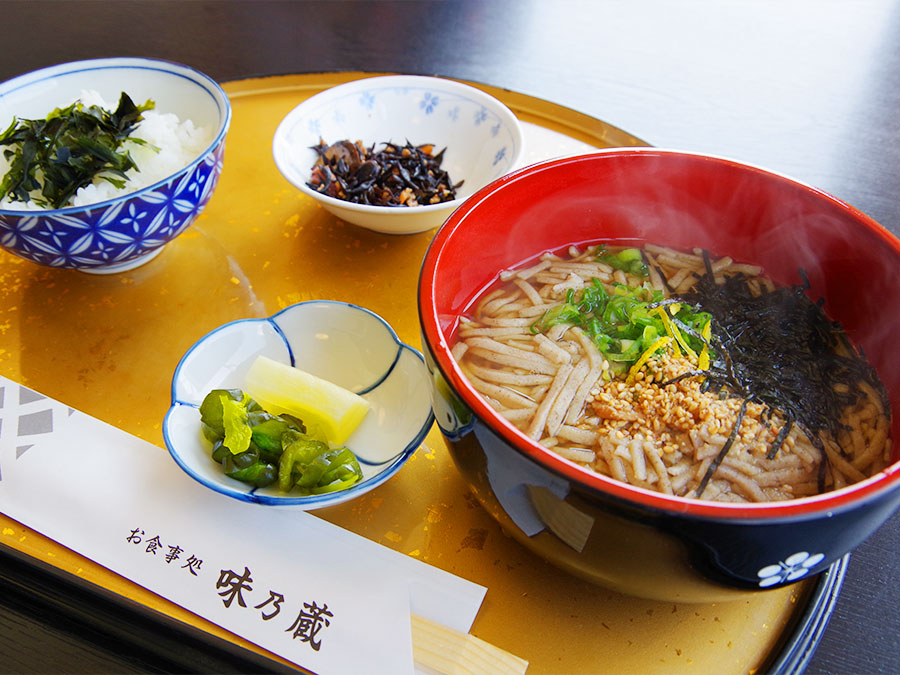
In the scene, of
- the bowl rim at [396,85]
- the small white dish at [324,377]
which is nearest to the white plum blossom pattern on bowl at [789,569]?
the small white dish at [324,377]

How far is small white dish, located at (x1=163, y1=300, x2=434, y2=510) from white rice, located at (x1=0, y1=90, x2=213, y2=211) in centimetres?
51

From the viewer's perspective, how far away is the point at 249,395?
1.34 meters

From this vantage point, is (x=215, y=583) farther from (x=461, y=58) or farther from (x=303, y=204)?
(x=461, y=58)

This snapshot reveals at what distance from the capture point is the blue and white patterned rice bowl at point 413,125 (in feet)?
6.16

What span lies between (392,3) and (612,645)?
306 cm

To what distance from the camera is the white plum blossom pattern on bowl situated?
0.87 metres

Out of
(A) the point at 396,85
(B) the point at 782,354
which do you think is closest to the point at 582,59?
(A) the point at 396,85

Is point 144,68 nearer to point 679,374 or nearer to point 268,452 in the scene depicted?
point 268,452

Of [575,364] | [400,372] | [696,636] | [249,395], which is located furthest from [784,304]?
[249,395]

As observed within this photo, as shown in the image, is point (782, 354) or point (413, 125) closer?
point (782, 354)

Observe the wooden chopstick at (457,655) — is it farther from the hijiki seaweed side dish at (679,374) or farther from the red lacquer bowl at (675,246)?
the hijiki seaweed side dish at (679,374)

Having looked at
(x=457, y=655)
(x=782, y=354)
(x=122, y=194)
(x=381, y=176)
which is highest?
(x=782, y=354)

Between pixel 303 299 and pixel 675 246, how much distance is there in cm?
88

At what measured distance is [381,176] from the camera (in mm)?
1867
